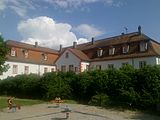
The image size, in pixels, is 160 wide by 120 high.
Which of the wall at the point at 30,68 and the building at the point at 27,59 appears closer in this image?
the wall at the point at 30,68

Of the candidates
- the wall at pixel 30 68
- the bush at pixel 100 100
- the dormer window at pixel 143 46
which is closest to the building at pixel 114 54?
the dormer window at pixel 143 46

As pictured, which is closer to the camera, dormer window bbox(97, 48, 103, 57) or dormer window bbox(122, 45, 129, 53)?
dormer window bbox(122, 45, 129, 53)

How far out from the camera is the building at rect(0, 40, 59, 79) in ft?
187

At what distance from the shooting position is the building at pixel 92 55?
46.4 m

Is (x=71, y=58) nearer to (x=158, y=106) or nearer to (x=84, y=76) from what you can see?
(x=84, y=76)

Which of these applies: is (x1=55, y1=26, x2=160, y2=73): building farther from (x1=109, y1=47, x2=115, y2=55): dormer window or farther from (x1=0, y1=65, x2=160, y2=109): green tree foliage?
(x1=0, y1=65, x2=160, y2=109): green tree foliage

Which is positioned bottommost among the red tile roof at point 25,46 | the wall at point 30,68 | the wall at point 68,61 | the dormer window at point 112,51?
the wall at point 30,68

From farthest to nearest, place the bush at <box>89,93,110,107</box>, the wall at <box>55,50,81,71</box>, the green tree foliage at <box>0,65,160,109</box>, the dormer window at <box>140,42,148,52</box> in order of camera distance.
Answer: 1. the wall at <box>55,50,81,71</box>
2. the dormer window at <box>140,42,148,52</box>
3. the bush at <box>89,93,110,107</box>
4. the green tree foliage at <box>0,65,160,109</box>

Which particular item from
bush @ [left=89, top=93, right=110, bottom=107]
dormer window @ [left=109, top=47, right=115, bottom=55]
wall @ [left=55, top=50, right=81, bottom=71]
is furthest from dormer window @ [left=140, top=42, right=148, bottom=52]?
bush @ [left=89, top=93, right=110, bottom=107]

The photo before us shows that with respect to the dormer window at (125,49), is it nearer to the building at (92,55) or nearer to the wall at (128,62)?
the building at (92,55)

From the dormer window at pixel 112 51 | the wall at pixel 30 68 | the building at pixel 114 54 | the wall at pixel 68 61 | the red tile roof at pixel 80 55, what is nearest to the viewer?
the building at pixel 114 54

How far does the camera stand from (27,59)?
59.8 metres

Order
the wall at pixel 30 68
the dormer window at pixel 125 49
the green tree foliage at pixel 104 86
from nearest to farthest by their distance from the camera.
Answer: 1. the green tree foliage at pixel 104 86
2. the dormer window at pixel 125 49
3. the wall at pixel 30 68

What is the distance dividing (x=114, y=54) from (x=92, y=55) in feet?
18.3
